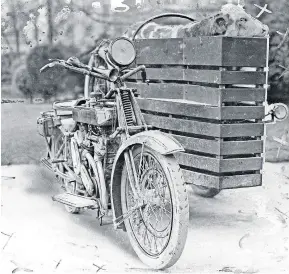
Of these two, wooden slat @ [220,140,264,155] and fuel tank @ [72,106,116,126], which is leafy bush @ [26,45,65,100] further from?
wooden slat @ [220,140,264,155]

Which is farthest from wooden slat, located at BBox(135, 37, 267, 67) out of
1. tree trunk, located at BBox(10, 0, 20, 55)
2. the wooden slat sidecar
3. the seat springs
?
tree trunk, located at BBox(10, 0, 20, 55)

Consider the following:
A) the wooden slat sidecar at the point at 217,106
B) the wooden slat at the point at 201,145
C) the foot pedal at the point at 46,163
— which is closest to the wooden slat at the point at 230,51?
the wooden slat sidecar at the point at 217,106

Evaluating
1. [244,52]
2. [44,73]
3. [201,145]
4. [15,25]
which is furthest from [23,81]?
[244,52]

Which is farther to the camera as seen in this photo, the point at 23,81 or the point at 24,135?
the point at 24,135

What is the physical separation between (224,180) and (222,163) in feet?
0.43

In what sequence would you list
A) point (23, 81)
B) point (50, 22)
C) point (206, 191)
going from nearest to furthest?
point (50, 22), point (23, 81), point (206, 191)

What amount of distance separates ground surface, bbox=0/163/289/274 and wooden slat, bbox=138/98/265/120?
922 millimetres

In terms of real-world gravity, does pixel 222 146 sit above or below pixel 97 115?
below

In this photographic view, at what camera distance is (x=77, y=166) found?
12.6 ft

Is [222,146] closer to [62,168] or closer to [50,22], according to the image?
[62,168]

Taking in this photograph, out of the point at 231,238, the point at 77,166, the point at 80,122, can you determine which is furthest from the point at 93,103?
the point at 231,238

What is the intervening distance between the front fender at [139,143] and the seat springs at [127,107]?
0.20m

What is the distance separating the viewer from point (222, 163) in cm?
329

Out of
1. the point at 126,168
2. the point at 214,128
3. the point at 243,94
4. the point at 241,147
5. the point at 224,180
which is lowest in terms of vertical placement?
the point at 224,180
